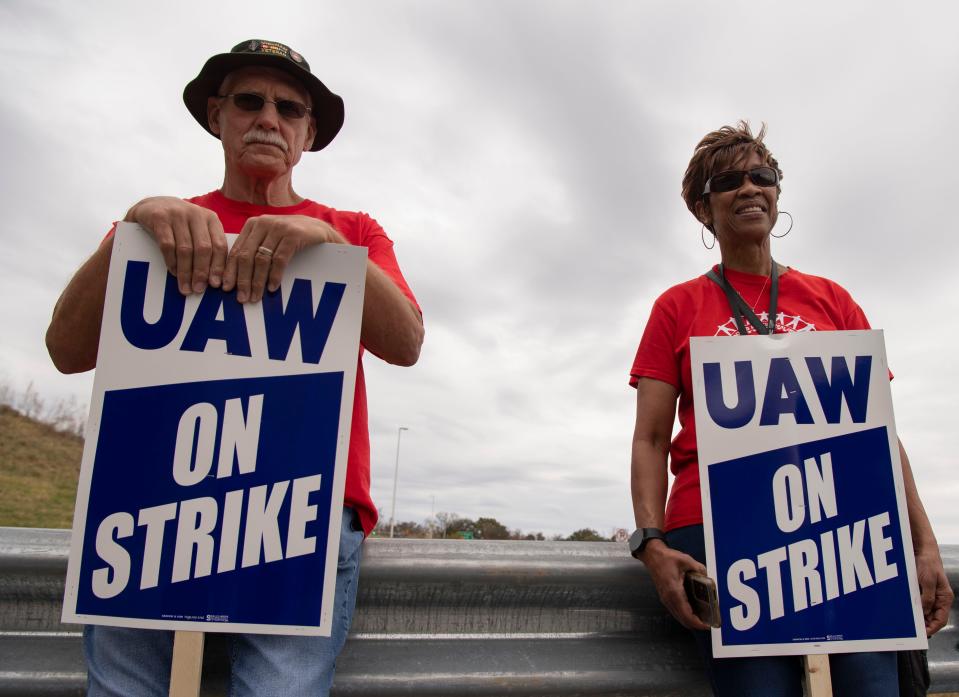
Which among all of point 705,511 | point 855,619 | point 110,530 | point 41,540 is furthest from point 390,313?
point 855,619

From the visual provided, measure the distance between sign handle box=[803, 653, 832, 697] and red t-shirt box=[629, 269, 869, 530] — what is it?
0.43 m

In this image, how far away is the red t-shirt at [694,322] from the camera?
204 centimetres

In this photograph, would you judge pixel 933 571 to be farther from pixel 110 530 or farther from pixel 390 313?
pixel 110 530

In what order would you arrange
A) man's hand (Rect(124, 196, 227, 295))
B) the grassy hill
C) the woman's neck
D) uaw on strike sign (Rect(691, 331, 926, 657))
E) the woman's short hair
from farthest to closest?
the grassy hill → the woman's short hair → the woman's neck → uaw on strike sign (Rect(691, 331, 926, 657)) → man's hand (Rect(124, 196, 227, 295))

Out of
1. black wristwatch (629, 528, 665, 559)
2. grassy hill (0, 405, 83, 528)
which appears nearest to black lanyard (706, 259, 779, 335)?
black wristwatch (629, 528, 665, 559)

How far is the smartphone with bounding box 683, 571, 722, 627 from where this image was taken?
1641 mm

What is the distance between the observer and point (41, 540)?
1.74 metres

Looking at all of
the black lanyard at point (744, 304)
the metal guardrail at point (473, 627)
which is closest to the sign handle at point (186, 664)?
the metal guardrail at point (473, 627)

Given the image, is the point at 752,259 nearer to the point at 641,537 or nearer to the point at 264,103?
the point at 641,537

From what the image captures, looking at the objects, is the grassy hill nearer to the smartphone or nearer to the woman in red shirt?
the woman in red shirt

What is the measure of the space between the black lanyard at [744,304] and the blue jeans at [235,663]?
4.74ft

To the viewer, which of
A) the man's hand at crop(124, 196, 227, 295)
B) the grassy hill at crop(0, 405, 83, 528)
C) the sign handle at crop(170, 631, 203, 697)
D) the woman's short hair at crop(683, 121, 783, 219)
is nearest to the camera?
the sign handle at crop(170, 631, 203, 697)

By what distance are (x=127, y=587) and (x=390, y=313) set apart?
2.48 ft

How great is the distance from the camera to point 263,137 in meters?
1.94
